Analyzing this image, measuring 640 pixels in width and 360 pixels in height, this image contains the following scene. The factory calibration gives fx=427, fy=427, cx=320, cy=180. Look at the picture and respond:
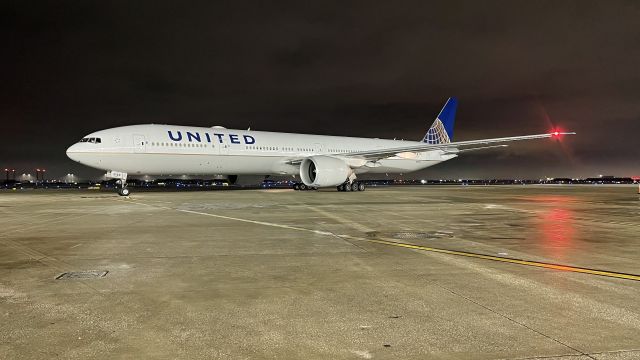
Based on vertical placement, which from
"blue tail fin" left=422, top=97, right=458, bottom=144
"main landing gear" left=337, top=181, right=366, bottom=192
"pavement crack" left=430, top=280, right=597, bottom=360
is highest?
"blue tail fin" left=422, top=97, right=458, bottom=144

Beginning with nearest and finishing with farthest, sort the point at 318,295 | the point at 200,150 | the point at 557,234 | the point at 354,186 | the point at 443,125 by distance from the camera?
the point at 318,295, the point at 557,234, the point at 200,150, the point at 354,186, the point at 443,125

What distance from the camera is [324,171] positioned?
87.7ft

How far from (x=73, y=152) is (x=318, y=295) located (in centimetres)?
2235

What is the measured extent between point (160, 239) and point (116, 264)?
233cm

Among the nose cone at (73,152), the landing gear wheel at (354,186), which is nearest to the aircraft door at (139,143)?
the nose cone at (73,152)

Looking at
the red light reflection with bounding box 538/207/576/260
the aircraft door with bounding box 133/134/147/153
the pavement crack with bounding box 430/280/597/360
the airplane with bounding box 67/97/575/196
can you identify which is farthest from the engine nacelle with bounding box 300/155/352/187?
the pavement crack with bounding box 430/280/597/360

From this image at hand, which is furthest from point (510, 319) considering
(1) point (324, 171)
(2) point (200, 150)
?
(2) point (200, 150)

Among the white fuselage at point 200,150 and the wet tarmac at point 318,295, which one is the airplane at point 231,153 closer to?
the white fuselage at point 200,150

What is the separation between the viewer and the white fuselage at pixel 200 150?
913 inches

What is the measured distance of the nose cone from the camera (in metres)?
22.5

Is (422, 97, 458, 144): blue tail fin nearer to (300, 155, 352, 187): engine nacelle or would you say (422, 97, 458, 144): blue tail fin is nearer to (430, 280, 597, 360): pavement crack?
(300, 155, 352, 187): engine nacelle

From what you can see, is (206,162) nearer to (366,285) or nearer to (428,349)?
(366,285)

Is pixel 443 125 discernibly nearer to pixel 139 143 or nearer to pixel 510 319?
A: pixel 139 143

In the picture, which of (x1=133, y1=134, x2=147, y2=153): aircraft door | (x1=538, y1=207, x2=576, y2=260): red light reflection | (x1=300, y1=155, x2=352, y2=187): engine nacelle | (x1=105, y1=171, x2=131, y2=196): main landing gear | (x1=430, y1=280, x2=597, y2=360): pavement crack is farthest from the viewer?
(x1=300, y1=155, x2=352, y2=187): engine nacelle
